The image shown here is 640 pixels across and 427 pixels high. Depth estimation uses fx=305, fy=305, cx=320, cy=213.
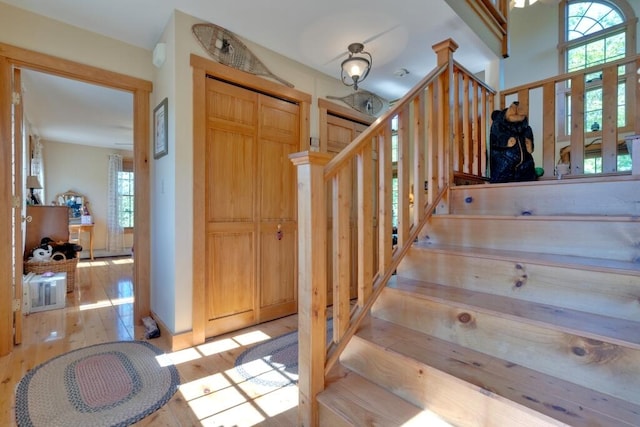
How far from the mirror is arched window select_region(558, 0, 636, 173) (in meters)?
9.34

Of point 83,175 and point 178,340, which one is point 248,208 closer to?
point 178,340

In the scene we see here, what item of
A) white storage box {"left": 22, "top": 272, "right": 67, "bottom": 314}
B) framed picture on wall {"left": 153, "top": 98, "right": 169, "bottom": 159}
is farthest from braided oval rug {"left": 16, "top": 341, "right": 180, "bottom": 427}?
framed picture on wall {"left": 153, "top": 98, "right": 169, "bottom": 159}

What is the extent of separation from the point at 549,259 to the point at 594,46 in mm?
7233

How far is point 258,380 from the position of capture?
1845 millimetres

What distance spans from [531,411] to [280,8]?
264cm

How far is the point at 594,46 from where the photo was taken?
19.6 feet

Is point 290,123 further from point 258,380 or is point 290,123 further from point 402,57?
point 258,380

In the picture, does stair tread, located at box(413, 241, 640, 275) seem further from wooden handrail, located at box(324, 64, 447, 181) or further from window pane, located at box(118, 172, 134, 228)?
window pane, located at box(118, 172, 134, 228)

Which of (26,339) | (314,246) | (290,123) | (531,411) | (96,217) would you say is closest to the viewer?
(531,411)

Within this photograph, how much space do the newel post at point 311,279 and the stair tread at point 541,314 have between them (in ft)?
1.63

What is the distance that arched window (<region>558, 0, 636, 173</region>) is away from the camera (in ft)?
17.9

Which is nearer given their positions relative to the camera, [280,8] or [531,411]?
[531,411]

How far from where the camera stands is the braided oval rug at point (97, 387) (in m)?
1.50

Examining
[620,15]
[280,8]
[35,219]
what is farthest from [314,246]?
[620,15]
